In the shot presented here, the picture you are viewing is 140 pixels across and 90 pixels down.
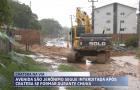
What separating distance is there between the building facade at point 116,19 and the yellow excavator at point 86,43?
76111mm

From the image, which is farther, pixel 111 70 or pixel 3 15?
pixel 111 70

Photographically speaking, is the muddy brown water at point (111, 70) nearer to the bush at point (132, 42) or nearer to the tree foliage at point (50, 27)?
the bush at point (132, 42)

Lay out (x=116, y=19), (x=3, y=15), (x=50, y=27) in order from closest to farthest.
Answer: (x=3, y=15) → (x=116, y=19) → (x=50, y=27)

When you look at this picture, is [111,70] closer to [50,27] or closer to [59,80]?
[59,80]

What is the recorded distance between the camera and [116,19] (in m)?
118

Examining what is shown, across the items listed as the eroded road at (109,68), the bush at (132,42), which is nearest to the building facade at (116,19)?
the bush at (132,42)

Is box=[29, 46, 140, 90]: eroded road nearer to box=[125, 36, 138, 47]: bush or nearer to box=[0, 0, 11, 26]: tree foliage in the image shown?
box=[0, 0, 11, 26]: tree foliage

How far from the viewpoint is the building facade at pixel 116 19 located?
114750 mm

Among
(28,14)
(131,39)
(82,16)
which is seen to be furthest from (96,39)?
(28,14)

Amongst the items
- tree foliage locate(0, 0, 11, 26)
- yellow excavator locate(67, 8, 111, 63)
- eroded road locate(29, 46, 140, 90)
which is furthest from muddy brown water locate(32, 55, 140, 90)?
tree foliage locate(0, 0, 11, 26)

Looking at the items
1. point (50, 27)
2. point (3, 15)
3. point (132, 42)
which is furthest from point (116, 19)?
point (3, 15)

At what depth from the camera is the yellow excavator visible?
34.8 meters

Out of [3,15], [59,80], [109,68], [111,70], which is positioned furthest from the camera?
[109,68]

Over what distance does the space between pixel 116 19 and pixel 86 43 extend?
277 ft
